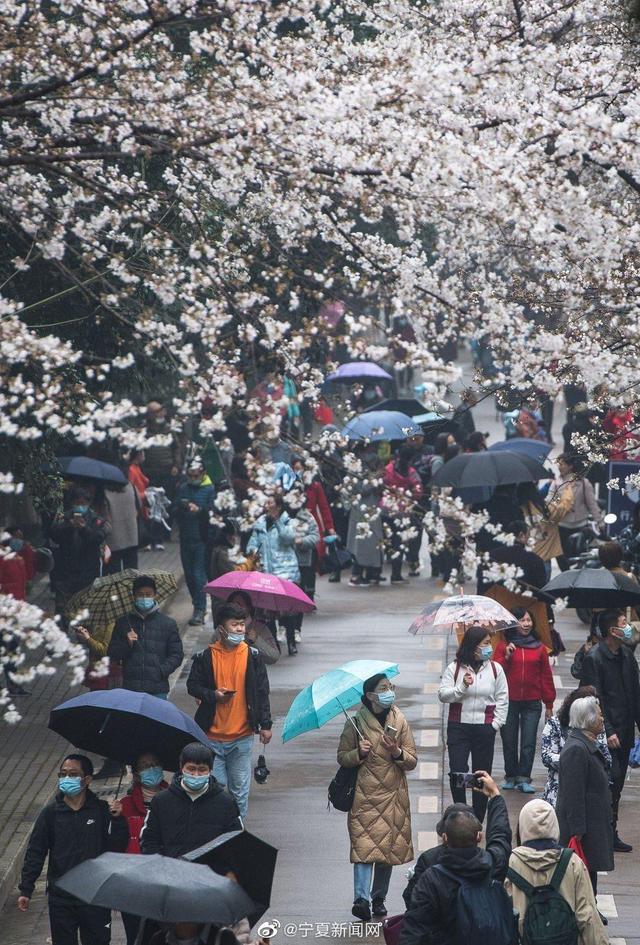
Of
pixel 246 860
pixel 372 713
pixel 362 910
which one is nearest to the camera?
pixel 246 860

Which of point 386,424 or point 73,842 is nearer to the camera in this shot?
point 73,842

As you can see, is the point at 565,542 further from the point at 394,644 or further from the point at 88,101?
the point at 88,101

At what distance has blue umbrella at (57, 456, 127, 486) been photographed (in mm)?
19219

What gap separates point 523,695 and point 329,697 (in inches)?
127

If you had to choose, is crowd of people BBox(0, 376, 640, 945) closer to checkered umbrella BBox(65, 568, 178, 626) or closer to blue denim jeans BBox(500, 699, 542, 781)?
blue denim jeans BBox(500, 699, 542, 781)

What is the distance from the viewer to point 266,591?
14352 mm

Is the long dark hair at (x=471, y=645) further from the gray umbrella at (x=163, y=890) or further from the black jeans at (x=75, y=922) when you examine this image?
the gray umbrella at (x=163, y=890)

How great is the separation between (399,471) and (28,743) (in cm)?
917

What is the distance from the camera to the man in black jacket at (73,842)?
9.48 m

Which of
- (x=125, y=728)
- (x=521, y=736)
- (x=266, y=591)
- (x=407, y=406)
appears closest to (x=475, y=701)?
(x=521, y=736)

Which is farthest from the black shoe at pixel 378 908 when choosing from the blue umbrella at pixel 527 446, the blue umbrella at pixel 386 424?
the blue umbrella at pixel 527 446

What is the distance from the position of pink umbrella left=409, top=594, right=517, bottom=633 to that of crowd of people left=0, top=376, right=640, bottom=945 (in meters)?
0.10

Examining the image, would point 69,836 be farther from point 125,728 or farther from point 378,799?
point 378,799

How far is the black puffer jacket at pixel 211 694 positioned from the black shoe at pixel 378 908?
6.38 feet
